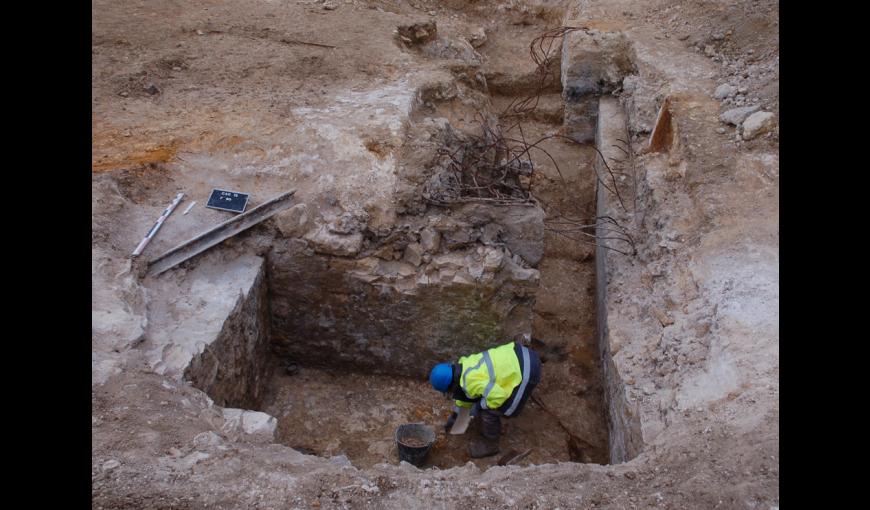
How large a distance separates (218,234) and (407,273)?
4.53 ft

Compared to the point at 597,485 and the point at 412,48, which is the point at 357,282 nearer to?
the point at 597,485

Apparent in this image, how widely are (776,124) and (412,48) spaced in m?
4.56

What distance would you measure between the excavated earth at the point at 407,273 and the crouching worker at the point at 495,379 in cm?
46

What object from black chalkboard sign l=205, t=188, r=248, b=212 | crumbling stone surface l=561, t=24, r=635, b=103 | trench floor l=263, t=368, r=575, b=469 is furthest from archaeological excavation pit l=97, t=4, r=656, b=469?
crumbling stone surface l=561, t=24, r=635, b=103

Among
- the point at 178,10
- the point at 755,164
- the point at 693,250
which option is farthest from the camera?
the point at 178,10

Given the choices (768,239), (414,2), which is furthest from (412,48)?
(768,239)

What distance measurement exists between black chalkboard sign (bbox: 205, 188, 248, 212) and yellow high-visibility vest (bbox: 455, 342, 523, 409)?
202cm

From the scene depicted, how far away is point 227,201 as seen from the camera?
4.81m

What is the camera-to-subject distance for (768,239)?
4.15 metres

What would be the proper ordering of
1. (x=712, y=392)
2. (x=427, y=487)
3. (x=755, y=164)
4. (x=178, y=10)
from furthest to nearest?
(x=178, y=10) → (x=755, y=164) → (x=712, y=392) → (x=427, y=487)

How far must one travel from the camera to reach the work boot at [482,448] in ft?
15.1

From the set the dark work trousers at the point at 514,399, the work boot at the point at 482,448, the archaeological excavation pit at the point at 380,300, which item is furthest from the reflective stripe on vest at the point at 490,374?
the archaeological excavation pit at the point at 380,300

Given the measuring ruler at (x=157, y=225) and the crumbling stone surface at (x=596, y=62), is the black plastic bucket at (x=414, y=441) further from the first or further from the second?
the crumbling stone surface at (x=596, y=62)

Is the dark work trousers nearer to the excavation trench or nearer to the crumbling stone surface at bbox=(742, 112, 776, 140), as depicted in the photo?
the excavation trench
